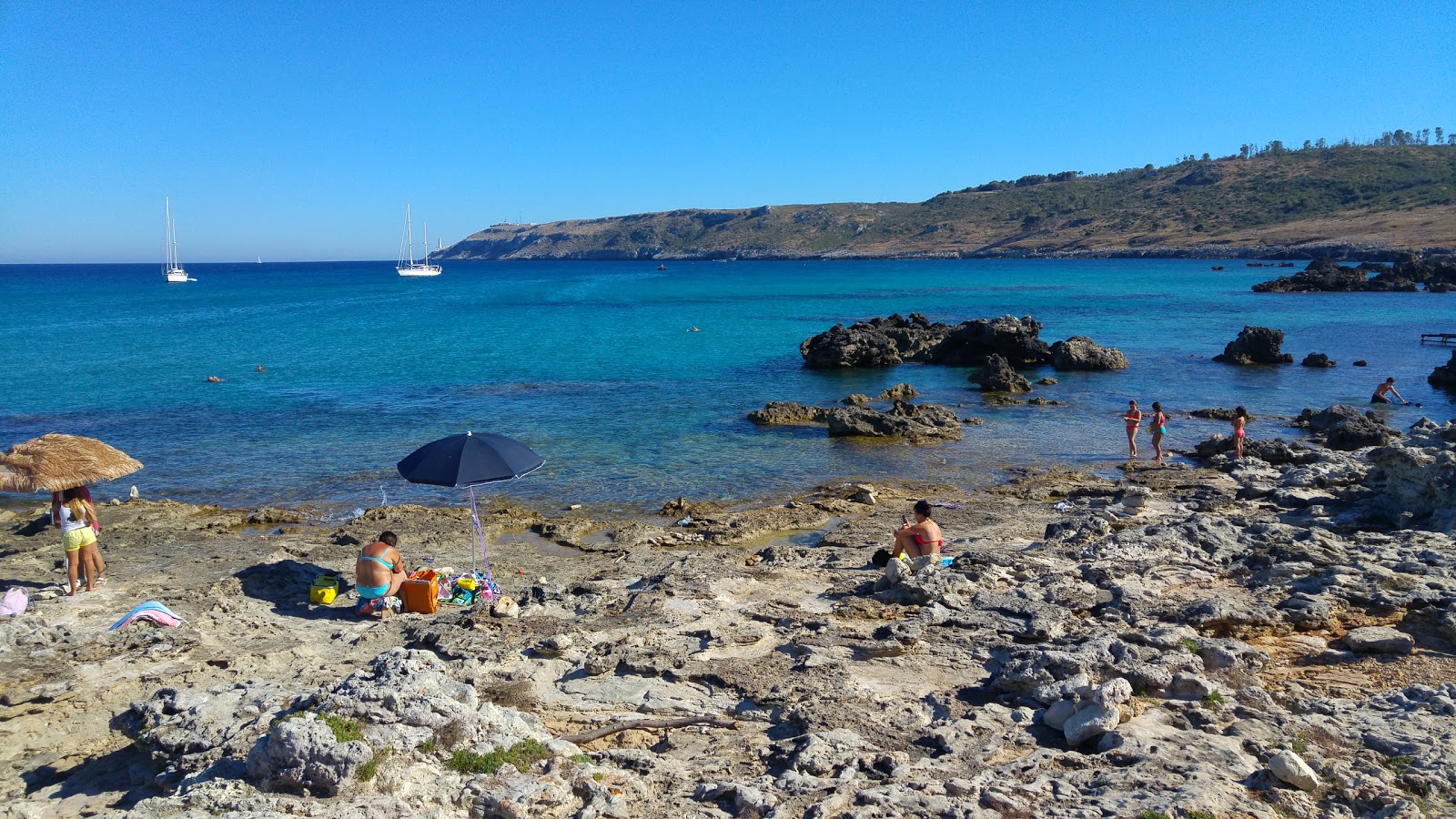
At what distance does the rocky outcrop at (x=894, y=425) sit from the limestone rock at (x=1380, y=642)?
13.1 metres

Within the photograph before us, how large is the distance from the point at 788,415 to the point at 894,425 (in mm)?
3205

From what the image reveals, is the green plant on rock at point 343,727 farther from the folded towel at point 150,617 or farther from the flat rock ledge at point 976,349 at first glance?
the flat rock ledge at point 976,349

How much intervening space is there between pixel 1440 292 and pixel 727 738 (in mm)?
77931

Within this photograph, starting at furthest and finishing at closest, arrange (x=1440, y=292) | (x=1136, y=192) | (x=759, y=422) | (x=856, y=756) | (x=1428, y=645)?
(x=1136, y=192), (x=1440, y=292), (x=759, y=422), (x=1428, y=645), (x=856, y=756)

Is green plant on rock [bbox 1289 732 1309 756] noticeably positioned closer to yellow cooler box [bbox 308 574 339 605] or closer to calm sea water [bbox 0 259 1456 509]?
yellow cooler box [bbox 308 574 339 605]

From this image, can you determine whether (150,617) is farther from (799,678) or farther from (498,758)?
(799,678)

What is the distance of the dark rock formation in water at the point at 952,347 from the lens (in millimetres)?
34375

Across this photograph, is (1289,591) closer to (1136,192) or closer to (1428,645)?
(1428,645)

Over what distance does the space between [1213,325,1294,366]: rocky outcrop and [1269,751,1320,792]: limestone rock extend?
107 ft

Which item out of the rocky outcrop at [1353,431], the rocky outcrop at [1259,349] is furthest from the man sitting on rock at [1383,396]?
the rocky outcrop at [1259,349]

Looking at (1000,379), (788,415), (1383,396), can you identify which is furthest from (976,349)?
(788,415)

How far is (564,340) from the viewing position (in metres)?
46.1

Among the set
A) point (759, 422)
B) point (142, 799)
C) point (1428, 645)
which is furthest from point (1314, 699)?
point (759, 422)

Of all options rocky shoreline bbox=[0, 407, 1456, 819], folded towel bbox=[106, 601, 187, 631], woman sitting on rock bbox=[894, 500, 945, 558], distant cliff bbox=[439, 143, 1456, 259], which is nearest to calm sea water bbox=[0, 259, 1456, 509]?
rocky shoreline bbox=[0, 407, 1456, 819]
